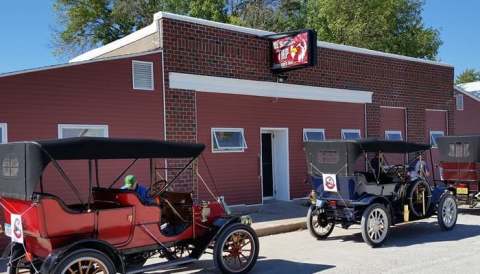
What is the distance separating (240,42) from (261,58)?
86cm

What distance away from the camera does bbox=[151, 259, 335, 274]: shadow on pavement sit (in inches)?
332

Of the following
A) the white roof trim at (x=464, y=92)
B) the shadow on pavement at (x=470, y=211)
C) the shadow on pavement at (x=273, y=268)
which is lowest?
the shadow on pavement at (x=470, y=211)

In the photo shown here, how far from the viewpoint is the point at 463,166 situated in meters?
14.9

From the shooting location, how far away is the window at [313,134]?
17.1 m

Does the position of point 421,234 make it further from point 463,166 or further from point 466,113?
point 466,113

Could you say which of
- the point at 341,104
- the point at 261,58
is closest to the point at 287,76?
the point at 261,58

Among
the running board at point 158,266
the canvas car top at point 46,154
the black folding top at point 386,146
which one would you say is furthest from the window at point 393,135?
the canvas car top at point 46,154

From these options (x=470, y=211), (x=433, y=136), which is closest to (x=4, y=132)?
(x=470, y=211)

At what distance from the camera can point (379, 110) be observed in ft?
64.4

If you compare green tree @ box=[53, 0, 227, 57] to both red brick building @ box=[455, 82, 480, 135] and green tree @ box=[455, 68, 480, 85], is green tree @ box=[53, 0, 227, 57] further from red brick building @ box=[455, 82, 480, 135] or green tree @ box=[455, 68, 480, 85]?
green tree @ box=[455, 68, 480, 85]

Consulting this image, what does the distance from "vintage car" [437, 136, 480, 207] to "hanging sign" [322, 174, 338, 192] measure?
573cm

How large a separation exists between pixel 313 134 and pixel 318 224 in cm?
646

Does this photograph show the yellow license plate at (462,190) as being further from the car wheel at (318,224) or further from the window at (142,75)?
the window at (142,75)

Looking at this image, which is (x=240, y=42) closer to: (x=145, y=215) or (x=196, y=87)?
(x=196, y=87)
